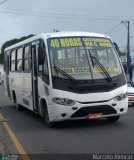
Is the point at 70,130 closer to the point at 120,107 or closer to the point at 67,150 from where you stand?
the point at 120,107

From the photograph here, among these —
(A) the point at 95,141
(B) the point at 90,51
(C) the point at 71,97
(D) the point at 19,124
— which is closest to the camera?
(A) the point at 95,141

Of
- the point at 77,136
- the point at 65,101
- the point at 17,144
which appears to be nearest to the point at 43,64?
the point at 65,101

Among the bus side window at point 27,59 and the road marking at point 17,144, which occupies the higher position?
the bus side window at point 27,59

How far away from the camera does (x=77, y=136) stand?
10.9 metres

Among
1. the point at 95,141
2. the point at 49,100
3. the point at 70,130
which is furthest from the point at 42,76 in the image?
the point at 95,141

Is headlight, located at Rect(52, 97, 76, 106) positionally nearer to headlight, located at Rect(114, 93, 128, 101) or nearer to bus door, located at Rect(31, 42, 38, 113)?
headlight, located at Rect(114, 93, 128, 101)

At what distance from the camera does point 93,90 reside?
12.0 metres

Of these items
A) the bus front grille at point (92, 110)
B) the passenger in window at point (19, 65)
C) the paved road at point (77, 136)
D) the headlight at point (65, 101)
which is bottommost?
the paved road at point (77, 136)

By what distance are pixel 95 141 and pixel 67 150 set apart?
3.91ft

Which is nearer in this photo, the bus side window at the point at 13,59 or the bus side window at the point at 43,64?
the bus side window at the point at 43,64

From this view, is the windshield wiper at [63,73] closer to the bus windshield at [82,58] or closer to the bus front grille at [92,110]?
the bus windshield at [82,58]

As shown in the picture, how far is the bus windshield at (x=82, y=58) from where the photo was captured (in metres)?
12.2

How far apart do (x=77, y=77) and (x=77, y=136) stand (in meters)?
1.89

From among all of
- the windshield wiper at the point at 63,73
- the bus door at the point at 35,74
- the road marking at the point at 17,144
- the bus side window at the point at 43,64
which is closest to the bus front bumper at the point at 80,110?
the windshield wiper at the point at 63,73
